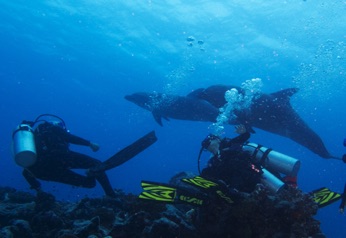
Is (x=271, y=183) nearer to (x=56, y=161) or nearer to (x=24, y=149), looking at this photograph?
(x=24, y=149)

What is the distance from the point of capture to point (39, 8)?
27.1m

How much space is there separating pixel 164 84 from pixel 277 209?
37048 millimetres

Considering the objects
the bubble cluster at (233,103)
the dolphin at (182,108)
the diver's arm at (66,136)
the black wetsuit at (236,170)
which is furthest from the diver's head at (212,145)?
the dolphin at (182,108)

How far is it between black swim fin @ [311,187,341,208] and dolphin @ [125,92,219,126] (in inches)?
360

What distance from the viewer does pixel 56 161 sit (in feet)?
25.2

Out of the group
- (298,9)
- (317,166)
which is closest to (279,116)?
(298,9)

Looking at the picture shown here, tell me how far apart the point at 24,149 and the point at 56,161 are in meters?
1.17

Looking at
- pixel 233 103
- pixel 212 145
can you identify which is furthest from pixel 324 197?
pixel 233 103

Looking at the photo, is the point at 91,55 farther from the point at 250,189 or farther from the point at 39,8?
the point at 250,189

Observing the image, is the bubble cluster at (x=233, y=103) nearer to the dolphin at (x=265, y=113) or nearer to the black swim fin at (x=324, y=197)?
the dolphin at (x=265, y=113)

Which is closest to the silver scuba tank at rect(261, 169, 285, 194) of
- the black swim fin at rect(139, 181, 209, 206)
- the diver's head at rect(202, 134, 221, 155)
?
the diver's head at rect(202, 134, 221, 155)

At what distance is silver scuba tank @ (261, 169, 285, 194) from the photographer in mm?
5121

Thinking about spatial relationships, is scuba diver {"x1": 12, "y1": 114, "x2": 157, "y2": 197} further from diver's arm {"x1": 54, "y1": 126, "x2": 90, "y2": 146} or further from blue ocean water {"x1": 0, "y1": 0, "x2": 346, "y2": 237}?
blue ocean water {"x1": 0, "y1": 0, "x2": 346, "y2": 237}

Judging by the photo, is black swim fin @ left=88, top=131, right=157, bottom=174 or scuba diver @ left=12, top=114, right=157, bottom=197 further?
black swim fin @ left=88, top=131, right=157, bottom=174
